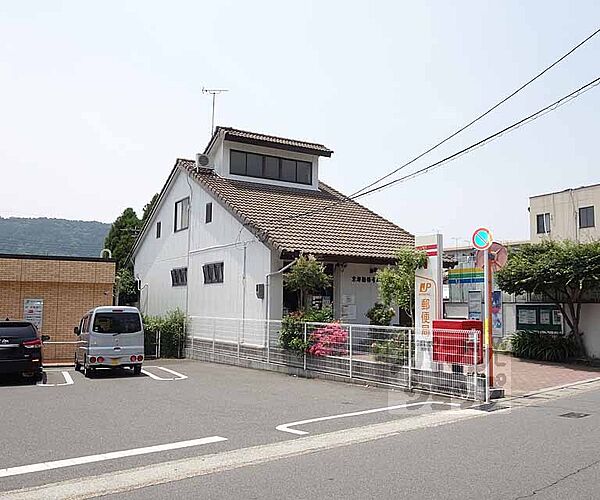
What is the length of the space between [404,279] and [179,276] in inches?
484

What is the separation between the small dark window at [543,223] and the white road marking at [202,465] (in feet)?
110

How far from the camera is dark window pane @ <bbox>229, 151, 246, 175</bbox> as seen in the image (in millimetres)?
23328

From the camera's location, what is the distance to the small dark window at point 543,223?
40219 millimetres

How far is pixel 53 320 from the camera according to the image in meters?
22.4

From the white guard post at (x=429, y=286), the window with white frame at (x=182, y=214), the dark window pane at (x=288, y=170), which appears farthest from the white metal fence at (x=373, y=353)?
the dark window pane at (x=288, y=170)

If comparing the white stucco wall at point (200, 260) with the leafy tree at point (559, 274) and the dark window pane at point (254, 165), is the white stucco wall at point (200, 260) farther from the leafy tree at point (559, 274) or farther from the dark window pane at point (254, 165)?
the leafy tree at point (559, 274)

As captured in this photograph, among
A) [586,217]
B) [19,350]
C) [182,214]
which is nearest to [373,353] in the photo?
[19,350]

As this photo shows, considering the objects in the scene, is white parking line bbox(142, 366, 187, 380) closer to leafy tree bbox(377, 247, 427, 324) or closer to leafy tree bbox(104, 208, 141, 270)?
leafy tree bbox(377, 247, 427, 324)

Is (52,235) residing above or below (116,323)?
above

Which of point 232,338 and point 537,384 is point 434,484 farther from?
point 232,338

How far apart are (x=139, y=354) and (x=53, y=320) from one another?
7.32 meters

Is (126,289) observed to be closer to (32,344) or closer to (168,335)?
(168,335)

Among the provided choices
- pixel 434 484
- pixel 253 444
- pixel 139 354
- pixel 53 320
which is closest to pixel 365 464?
pixel 434 484

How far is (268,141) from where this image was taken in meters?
23.3
